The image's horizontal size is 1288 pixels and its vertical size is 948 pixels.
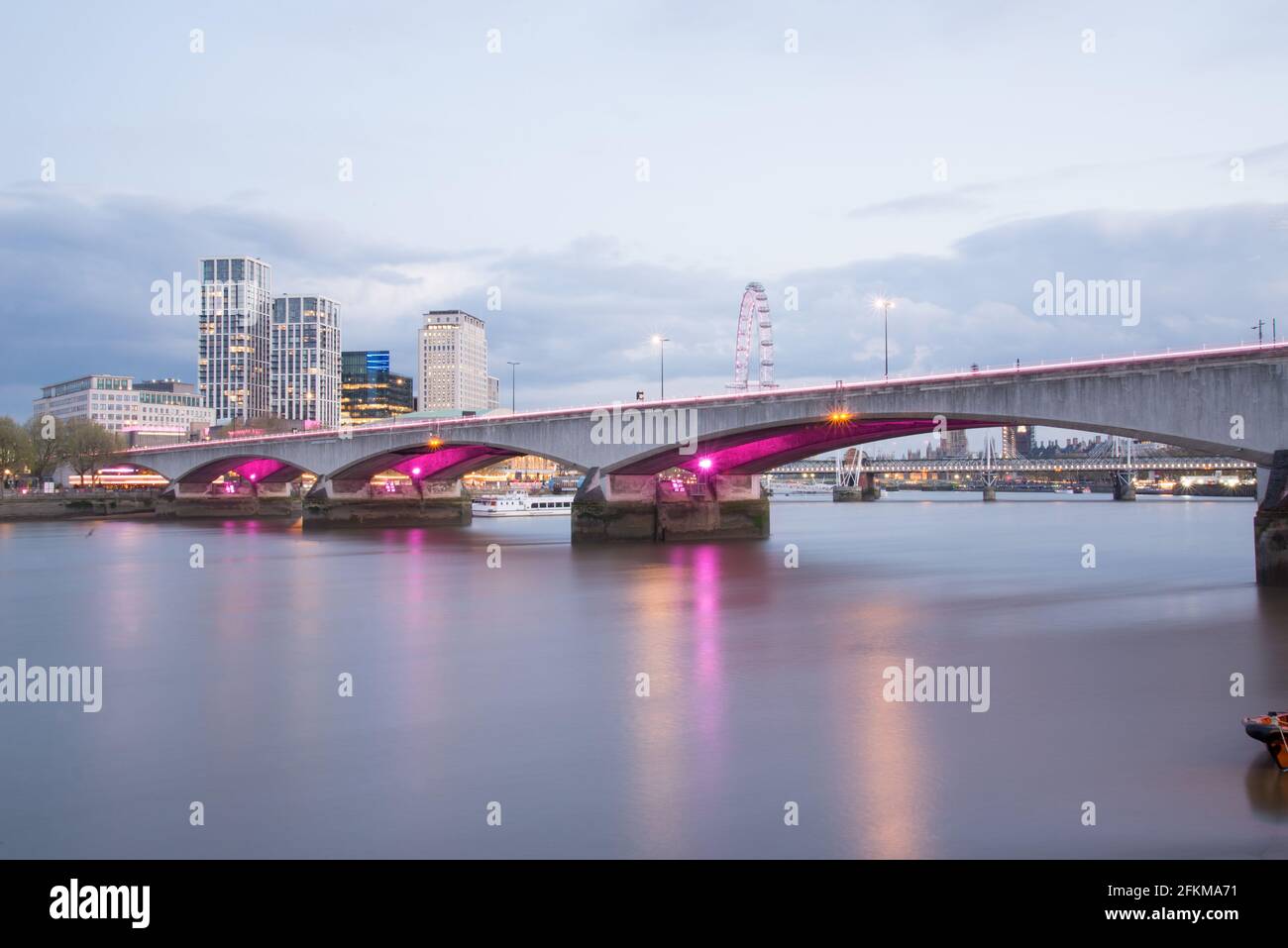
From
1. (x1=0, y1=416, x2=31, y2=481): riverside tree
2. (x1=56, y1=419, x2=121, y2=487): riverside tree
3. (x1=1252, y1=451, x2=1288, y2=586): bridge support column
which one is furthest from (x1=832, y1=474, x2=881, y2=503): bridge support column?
(x1=1252, y1=451, x2=1288, y2=586): bridge support column

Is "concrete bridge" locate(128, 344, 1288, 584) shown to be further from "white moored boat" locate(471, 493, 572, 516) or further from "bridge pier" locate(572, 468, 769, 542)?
"white moored boat" locate(471, 493, 572, 516)

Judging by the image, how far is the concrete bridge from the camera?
95.8 feet

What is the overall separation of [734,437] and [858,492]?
111 metres

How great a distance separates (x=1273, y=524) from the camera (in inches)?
1106

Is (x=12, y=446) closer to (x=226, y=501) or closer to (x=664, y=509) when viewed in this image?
(x=226, y=501)

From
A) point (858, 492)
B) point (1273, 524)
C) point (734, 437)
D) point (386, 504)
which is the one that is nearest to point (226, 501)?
point (386, 504)

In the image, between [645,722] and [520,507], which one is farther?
[520,507]

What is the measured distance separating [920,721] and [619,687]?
563 cm

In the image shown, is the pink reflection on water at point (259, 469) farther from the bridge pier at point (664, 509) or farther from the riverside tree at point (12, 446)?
the bridge pier at point (664, 509)

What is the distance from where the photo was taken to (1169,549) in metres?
48.8

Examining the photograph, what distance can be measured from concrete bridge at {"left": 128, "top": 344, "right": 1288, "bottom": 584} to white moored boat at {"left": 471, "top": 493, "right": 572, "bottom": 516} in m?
15.1

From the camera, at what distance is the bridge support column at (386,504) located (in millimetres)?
75750

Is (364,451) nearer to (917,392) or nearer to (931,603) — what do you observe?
(917,392)
